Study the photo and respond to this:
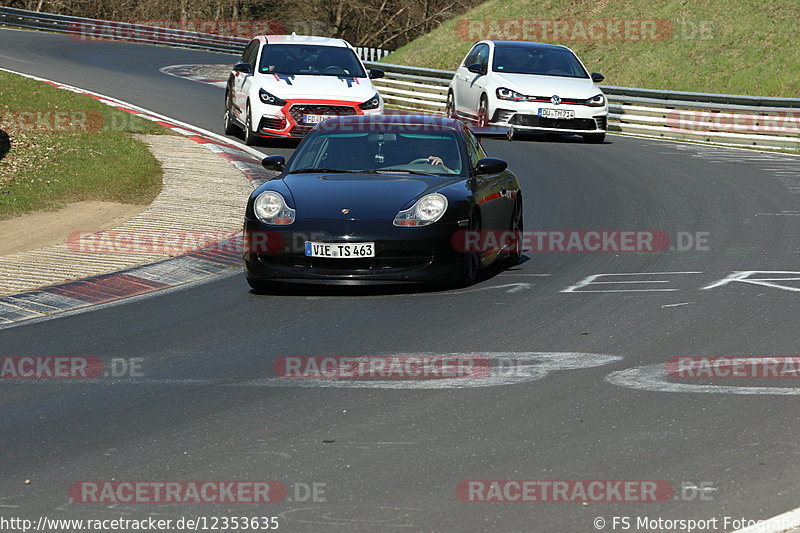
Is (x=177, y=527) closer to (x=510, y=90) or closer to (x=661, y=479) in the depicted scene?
(x=661, y=479)

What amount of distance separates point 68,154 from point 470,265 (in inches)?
395

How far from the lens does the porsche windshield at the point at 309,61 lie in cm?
2119

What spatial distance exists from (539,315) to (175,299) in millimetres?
2872

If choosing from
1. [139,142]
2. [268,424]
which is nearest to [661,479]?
[268,424]

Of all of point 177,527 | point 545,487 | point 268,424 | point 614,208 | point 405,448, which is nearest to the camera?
point 177,527

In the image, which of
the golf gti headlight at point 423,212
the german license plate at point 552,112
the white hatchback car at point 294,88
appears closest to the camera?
the golf gti headlight at point 423,212

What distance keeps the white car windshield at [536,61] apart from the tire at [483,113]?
0.72 meters

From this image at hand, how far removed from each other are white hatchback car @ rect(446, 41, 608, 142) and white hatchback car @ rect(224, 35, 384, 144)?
2.39 metres

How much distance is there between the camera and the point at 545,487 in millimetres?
5449

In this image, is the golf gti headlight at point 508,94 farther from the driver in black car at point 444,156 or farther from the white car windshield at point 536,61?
the driver in black car at point 444,156

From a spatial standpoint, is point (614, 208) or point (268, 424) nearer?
point (268, 424)

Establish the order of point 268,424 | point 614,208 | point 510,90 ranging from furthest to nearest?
point 510,90
point 614,208
point 268,424

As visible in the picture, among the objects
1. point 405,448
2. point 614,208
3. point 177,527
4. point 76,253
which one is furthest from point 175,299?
point 614,208

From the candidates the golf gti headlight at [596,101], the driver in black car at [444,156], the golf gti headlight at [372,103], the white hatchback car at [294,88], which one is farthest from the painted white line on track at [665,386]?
the golf gti headlight at [596,101]
